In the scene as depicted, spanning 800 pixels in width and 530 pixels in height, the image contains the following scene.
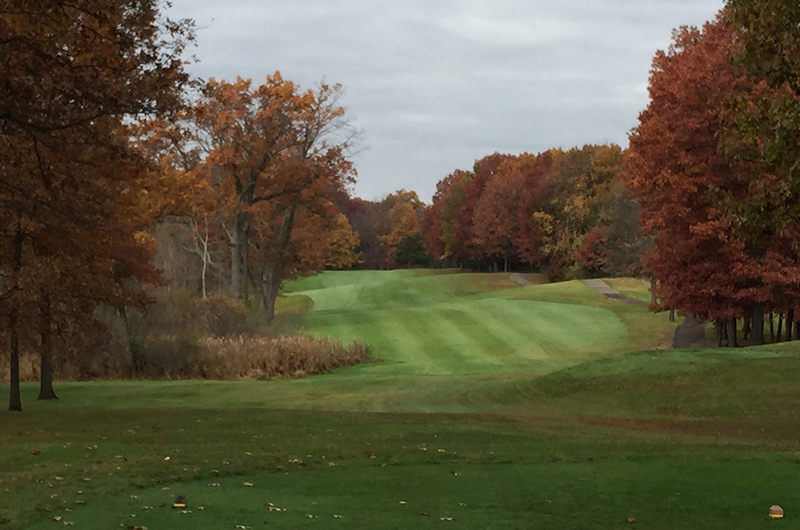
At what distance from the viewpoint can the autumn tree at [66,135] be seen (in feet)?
44.0

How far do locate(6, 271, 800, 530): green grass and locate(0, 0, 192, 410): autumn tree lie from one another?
2.45 m

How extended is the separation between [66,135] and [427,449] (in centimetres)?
779

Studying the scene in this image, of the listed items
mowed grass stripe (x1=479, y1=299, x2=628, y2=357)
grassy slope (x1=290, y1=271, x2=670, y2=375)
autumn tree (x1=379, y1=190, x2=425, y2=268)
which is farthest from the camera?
autumn tree (x1=379, y1=190, x2=425, y2=268)

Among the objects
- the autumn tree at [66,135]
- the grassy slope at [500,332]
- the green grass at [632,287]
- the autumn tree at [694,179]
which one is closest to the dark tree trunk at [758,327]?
the autumn tree at [694,179]

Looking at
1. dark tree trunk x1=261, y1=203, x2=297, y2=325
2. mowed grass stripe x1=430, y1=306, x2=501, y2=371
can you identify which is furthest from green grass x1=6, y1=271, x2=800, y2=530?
dark tree trunk x1=261, y1=203, x2=297, y2=325

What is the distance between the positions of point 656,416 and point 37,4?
1535 cm

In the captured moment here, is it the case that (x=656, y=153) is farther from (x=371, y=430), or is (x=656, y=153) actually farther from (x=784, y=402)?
(x=371, y=430)

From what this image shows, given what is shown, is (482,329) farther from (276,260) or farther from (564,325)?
(276,260)

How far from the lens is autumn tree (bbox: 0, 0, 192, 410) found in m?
13.4

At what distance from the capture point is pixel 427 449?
1304cm

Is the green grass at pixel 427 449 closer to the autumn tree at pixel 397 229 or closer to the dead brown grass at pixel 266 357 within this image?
the dead brown grass at pixel 266 357

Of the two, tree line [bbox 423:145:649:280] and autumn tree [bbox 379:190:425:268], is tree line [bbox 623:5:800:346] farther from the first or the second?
autumn tree [bbox 379:190:425:268]

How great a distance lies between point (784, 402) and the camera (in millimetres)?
20141

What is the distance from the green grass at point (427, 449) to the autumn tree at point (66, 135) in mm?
2450
